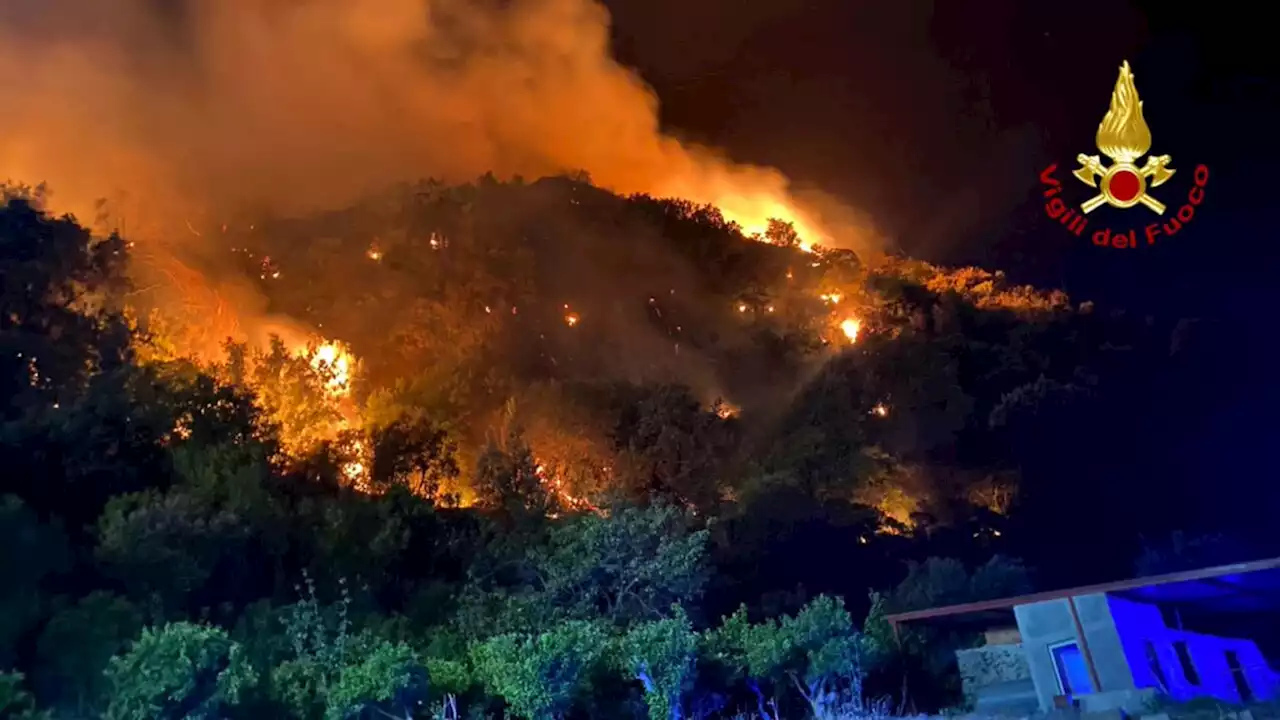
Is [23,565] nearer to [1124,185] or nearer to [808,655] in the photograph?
[808,655]

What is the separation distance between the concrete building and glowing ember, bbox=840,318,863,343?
65.6 feet

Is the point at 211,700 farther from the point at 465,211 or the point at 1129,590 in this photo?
the point at 465,211

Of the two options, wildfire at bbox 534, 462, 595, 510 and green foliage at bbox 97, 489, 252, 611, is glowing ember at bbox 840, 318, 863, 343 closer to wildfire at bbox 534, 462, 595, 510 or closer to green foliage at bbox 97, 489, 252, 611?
wildfire at bbox 534, 462, 595, 510

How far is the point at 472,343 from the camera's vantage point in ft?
116

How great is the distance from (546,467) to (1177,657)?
1724 cm

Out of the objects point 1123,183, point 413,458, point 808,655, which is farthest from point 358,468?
point 1123,183

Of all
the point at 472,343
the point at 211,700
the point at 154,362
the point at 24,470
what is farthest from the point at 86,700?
the point at 472,343

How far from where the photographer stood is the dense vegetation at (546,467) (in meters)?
17.2

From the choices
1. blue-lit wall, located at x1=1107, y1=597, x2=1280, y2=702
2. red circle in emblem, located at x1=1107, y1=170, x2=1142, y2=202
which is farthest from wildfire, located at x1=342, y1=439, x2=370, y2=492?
red circle in emblem, located at x1=1107, y1=170, x2=1142, y2=202

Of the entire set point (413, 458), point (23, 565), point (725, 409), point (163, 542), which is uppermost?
point (725, 409)

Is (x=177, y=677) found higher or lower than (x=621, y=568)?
lower

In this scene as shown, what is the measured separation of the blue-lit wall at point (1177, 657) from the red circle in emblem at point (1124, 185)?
9.50 meters

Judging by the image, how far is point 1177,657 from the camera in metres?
16.9

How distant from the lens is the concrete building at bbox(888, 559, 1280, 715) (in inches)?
599
